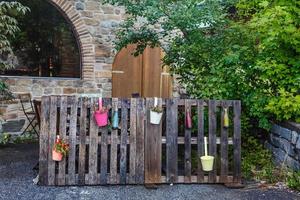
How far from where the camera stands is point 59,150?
389cm

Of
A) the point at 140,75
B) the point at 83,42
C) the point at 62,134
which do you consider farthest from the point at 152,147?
the point at 140,75

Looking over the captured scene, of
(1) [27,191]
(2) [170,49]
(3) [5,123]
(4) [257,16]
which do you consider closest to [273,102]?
(4) [257,16]

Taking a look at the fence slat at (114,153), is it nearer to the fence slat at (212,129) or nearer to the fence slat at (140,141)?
the fence slat at (140,141)

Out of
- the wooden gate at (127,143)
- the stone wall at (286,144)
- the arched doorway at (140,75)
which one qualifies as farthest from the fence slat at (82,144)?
the arched doorway at (140,75)

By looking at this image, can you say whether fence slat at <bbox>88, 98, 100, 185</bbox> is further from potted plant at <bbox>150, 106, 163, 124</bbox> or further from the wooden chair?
the wooden chair

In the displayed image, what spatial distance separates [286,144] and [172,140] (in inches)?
58.5

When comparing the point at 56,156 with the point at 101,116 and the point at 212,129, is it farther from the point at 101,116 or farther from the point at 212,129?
the point at 212,129

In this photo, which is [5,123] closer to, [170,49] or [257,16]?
[170,49]

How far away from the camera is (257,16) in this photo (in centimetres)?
492

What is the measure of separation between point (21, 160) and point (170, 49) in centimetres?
293

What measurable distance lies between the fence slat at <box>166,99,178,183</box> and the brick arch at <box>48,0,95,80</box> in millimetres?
3715

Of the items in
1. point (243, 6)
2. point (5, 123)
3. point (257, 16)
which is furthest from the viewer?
point (5, 123)

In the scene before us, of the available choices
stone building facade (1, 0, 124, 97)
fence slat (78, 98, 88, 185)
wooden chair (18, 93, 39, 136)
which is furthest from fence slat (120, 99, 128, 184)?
stone building facade (1, 0, 124, 97)

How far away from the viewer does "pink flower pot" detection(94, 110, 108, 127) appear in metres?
3.97
